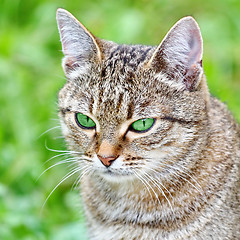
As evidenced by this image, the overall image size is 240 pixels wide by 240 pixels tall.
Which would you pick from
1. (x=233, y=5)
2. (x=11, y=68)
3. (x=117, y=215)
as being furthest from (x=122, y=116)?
(x=233, y=5)

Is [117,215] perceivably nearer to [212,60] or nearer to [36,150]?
[36,150]

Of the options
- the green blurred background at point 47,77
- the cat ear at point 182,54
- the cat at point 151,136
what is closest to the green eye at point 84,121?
the cat at point 151,136

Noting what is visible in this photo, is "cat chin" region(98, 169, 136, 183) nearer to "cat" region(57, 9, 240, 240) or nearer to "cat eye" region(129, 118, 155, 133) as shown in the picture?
"cat" region(57, 9, 240, 240)

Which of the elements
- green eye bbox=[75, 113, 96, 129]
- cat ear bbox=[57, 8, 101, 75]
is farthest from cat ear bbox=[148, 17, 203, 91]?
green eye bbox=[75, 113, 96, 129]

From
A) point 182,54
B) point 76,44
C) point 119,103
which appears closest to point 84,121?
point 119,103

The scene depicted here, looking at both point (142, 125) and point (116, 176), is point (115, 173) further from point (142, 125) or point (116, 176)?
point (142, 125)

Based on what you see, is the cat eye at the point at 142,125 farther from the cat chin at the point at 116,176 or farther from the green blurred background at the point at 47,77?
the green blurred background at the point at 47,77

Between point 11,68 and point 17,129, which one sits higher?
point 11,68
